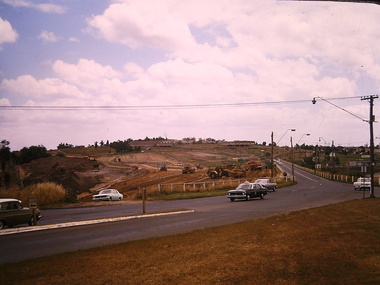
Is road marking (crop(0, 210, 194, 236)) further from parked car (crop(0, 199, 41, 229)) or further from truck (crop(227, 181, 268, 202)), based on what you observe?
truck (crop(227, 181, 268, 202))

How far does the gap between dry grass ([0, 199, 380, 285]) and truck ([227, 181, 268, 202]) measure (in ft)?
63.7

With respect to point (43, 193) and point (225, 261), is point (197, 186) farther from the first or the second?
point (225, 261)

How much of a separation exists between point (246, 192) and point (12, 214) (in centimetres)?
2068

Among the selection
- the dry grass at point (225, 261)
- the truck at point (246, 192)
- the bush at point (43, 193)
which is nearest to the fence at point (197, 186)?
the truck at point (246, 192)

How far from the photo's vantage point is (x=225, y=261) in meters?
9.63

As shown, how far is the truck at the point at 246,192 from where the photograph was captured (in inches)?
1326

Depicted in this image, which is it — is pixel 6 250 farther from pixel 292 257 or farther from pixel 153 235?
pixel 292 257

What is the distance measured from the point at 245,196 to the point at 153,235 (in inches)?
799

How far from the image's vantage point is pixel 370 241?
11.9 metres

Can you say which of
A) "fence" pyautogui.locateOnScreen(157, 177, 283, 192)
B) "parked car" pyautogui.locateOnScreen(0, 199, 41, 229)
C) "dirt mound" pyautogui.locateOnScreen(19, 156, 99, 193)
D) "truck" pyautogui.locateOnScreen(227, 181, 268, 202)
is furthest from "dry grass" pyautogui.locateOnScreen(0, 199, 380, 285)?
"dirt mound" pyautogui.locateOnScreen(19, 156, 99, 193)

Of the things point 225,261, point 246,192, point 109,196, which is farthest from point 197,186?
point 225,261

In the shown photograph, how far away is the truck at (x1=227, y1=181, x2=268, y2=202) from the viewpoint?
33688mm

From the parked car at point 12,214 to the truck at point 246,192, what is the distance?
18.0 metres

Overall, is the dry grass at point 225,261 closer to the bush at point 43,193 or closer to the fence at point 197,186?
the bush at point 43,193
